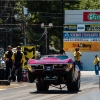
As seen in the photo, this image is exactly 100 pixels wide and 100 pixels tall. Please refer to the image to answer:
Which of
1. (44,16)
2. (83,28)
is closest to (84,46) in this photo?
(83,28)

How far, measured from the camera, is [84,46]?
47531 mm

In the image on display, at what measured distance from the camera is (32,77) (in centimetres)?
1875

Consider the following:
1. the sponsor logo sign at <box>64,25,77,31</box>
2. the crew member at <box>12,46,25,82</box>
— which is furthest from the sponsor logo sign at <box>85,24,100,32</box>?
the crew member at <box>12,46,25,82</box>

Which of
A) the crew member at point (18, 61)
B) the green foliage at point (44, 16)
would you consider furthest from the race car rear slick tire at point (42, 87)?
the green foliage at point (44, 16)

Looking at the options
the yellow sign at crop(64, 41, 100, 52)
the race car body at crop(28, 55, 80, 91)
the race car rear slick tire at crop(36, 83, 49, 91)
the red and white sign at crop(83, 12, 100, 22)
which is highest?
the red and white sign at crop(83, 12, 100, 22)

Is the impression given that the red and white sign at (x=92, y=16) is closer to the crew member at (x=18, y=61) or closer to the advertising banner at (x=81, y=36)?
the advertising banner at (x=81, y=36)

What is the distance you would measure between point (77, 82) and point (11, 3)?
5675cm

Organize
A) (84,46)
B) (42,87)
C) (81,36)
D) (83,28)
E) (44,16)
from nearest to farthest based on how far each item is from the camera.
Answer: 1. (42,87)
2. (83,28)
3. (84,46)
4. (81,36)
5. (44,16)

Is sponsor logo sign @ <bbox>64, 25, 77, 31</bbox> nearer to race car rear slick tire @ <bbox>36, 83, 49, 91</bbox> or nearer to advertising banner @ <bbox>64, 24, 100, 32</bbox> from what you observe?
advertising banner @ <bbox>64, 24, 100, 32</bbox>

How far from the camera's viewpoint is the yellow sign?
47.5 m

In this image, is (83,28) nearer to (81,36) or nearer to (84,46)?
(81,36)

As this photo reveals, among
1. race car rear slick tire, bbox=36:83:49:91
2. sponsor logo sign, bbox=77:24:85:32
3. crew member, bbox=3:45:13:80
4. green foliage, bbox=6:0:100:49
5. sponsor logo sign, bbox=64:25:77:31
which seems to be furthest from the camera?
green foliage, bbox=6:0:100:49

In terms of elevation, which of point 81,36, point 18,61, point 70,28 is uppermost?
point 70,28

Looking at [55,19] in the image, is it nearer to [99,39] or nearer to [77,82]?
[99,39]
